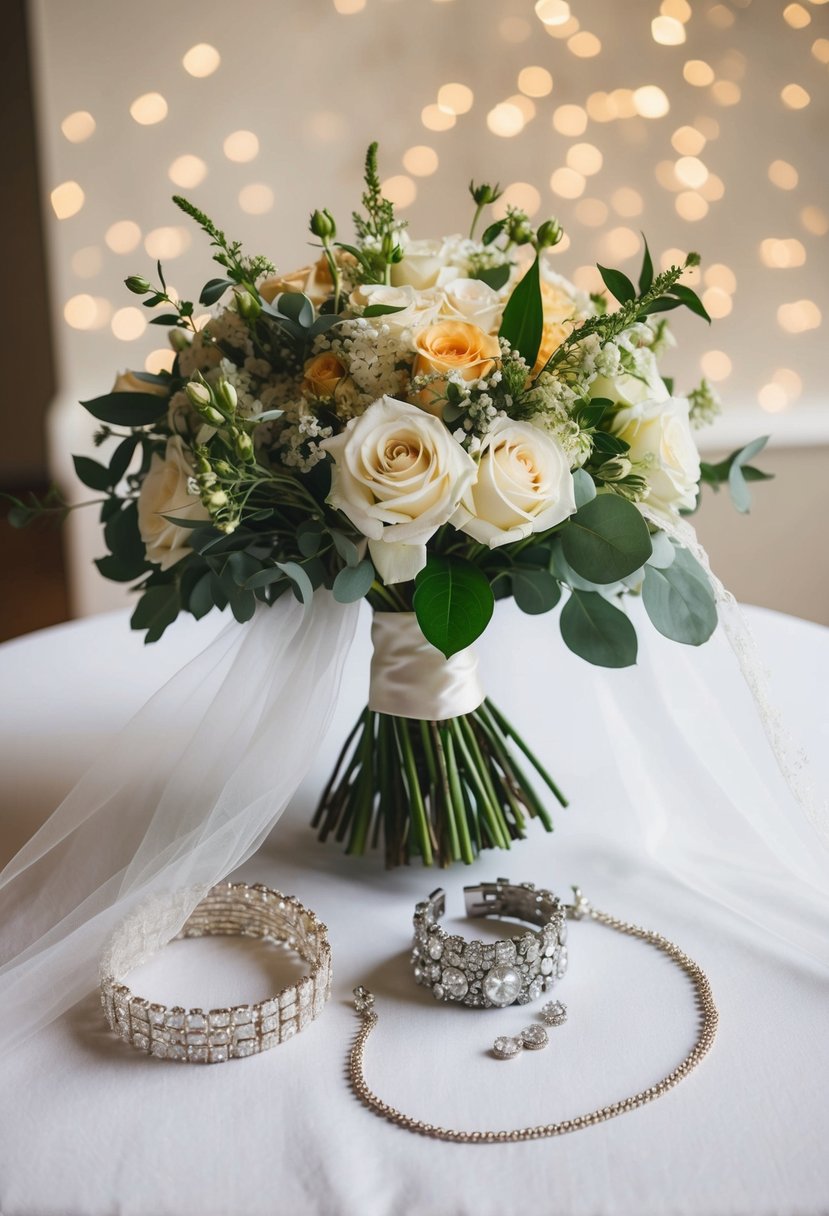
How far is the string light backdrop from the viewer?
8.33 ft

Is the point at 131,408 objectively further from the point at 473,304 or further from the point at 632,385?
the point at 632,385

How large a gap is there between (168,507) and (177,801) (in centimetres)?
26

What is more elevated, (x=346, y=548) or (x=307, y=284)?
(x=307, y=284)

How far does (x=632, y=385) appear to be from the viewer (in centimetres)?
90

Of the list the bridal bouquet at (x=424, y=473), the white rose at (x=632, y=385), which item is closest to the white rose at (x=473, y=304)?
the bridal bouquet at (x=424, y=473)

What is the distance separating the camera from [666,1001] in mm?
822

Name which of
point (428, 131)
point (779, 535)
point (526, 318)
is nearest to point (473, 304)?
point (526, 318)

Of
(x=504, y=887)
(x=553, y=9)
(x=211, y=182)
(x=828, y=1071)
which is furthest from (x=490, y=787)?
(x=553, y=9)

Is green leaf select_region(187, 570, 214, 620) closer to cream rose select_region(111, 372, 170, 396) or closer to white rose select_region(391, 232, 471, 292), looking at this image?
cream rose select_region(111, 372, 170, 396)

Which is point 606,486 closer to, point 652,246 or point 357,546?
point 357,546

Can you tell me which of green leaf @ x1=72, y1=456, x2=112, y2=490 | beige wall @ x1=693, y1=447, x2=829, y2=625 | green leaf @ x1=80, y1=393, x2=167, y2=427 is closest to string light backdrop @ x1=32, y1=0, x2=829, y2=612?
beige wall @ x1=693, y1=447, x2=829, y2=625

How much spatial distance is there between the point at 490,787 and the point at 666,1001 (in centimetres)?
28

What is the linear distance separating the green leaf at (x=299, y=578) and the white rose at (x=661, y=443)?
298mm

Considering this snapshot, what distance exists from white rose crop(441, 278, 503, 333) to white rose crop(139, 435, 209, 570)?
266mm
